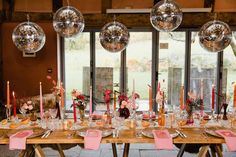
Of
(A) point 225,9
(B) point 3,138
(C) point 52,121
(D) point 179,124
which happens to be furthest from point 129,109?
(A) point 225,9

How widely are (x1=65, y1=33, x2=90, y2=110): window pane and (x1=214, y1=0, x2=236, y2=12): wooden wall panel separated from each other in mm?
3129

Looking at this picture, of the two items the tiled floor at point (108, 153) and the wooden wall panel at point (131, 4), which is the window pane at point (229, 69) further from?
the tiled floor at point (108, 153)

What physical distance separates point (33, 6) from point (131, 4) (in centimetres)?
Answer: 236

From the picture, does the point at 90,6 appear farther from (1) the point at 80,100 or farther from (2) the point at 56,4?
(1) the point at 80,100

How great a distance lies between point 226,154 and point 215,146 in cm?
154

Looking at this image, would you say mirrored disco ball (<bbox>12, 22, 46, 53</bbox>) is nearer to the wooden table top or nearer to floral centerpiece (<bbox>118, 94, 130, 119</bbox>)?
the wooden table top

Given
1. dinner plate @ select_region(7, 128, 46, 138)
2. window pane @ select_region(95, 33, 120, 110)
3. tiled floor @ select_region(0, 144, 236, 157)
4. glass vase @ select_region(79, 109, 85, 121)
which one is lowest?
tiled floor @ select_region(0, 144, 236, 157)

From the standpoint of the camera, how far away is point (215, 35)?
341 cm

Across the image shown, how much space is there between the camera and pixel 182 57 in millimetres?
7031

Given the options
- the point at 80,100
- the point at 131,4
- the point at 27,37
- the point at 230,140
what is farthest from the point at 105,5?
the point at 230,140

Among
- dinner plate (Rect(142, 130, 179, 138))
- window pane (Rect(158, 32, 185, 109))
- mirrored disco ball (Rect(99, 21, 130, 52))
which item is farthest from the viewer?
window pane (Rect(158, 32, 185, 109))

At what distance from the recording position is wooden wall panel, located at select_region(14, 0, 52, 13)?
6887 mm

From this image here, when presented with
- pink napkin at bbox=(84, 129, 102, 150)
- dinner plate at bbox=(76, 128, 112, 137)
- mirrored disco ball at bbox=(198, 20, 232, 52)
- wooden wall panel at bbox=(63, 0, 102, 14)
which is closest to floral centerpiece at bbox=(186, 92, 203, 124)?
mirrored disco ball at bbox=(198, 20, 232, 52)

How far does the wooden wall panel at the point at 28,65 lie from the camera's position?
22.6ft
